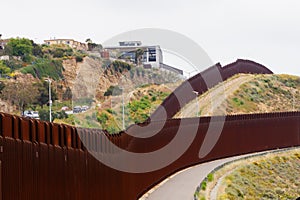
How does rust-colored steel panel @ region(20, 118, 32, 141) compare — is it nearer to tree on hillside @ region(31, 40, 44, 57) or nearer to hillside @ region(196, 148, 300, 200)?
hillside @ region(196, 148, 300, 200)

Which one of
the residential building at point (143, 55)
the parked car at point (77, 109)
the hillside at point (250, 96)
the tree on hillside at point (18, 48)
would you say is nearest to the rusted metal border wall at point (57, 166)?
the hillside at point (250, 96)

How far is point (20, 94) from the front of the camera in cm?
7056

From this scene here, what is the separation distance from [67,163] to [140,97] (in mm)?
82645

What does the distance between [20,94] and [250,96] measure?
92.0ft

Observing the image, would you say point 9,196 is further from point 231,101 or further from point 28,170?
point 231,101

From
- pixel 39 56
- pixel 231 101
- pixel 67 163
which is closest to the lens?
pixel 67 163

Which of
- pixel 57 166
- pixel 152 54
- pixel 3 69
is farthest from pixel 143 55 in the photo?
pixel 57 166

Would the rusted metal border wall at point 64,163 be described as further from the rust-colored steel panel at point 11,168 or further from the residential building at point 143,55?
the residential building at point 143,55

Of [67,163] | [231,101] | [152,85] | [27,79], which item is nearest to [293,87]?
[231,101]

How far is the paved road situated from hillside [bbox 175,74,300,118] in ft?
97.5

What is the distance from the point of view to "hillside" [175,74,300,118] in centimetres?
6675

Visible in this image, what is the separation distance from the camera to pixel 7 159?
23.5 feet

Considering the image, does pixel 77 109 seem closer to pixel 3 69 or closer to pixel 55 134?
pixel 3 69

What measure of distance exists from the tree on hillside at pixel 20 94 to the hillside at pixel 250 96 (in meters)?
20.5
